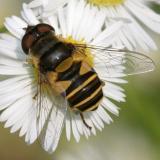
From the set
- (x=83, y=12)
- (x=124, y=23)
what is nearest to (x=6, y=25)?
(x=83, y=12)

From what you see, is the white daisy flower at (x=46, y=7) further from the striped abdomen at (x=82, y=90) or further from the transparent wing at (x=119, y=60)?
the striped abdomen at (x=82, y=90)

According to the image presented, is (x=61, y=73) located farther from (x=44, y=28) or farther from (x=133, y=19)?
(x=133, y=19)

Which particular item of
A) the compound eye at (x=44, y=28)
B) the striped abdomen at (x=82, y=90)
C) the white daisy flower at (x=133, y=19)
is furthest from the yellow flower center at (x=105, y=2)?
the striped abdomen at (x=82, y=90)

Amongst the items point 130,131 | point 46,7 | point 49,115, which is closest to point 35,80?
point 49,115

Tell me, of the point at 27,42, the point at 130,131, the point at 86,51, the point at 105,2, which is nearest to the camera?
the point at 27,42

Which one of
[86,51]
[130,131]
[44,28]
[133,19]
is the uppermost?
[44,28]

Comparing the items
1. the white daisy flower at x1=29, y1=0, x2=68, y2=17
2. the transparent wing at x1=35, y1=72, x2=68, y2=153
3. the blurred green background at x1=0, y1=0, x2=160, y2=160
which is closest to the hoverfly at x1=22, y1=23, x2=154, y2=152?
the transparent wing at x1=35, y1=72, x2=68, y2=153
